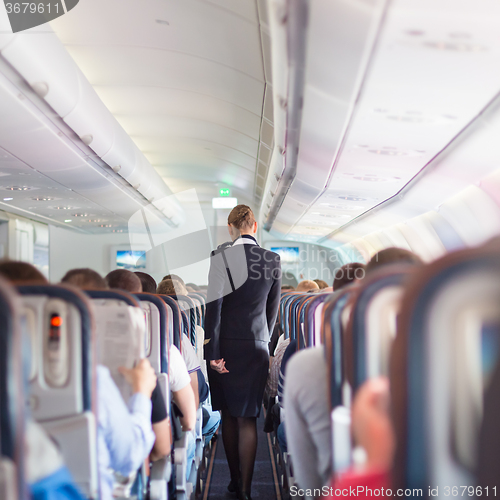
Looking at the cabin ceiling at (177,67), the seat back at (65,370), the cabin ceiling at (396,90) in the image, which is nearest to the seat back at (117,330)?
the seat back at (65,370)

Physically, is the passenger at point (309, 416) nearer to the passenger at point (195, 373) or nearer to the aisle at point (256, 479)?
the passenger at point (195, 373)

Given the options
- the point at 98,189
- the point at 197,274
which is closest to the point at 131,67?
the point at 98,189

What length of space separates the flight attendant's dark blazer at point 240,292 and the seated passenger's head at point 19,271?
6.49 ft

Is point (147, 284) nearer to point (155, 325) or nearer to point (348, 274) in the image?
point (155, 325)

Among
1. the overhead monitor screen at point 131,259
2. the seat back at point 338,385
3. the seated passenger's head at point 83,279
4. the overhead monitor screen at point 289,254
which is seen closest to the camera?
the seat back at point 338,385

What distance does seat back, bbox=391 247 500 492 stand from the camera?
100 centimetres

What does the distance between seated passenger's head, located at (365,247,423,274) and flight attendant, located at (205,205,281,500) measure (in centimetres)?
169

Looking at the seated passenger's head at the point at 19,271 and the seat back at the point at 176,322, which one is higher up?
the seated passenger's head at the point at 19,271

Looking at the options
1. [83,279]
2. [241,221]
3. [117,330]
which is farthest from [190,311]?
[117,330]

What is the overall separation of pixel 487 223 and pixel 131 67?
180 inches

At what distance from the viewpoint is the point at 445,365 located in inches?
40.8

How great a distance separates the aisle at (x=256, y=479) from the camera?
3.88 metres

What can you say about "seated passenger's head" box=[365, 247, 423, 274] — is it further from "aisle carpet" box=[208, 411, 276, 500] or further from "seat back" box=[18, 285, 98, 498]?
"aisle carpet" box=[208, 411, 276, 500]

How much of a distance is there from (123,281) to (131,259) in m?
14.0
